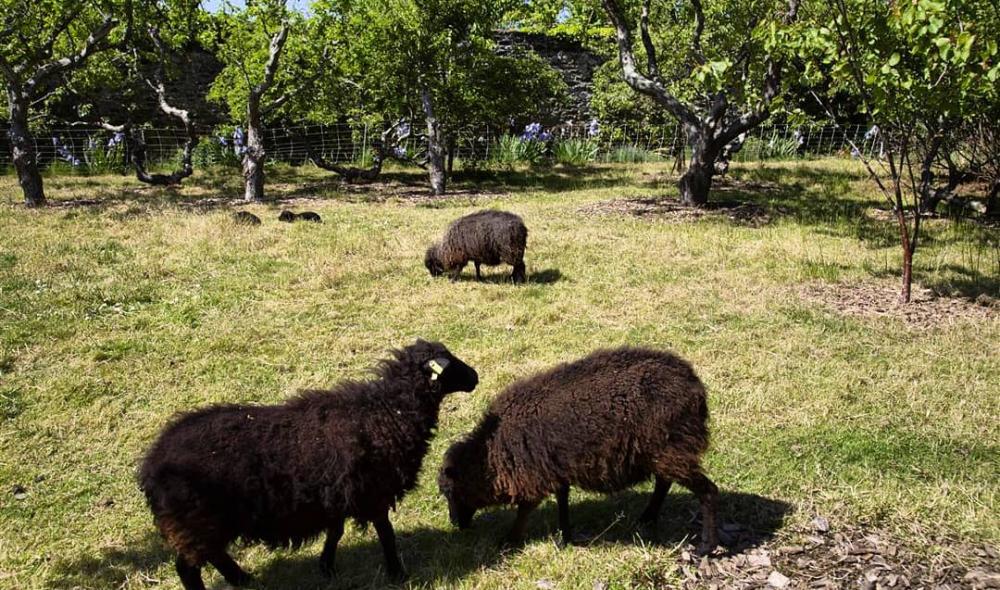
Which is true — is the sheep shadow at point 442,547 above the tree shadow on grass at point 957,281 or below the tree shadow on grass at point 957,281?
below

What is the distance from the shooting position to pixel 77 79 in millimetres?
17969

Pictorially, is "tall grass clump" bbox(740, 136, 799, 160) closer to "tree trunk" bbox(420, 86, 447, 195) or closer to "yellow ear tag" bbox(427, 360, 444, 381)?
"tree trunk" bbox(420, 86, 447, 195)

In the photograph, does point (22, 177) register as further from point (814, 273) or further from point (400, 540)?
point (814, 273)

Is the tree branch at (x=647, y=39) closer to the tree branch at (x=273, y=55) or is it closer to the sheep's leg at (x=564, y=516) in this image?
the tree branch at (x=273, y=55)

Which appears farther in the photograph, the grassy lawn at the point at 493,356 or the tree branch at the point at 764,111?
the tree branch at the point at 764,111

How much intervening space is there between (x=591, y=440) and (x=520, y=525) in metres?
0.81

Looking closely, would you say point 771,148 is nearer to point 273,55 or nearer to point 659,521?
point 273,55

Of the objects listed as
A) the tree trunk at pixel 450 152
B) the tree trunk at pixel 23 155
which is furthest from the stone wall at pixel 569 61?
the tree trunk at pixel 23 155

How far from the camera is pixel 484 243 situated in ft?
31.2

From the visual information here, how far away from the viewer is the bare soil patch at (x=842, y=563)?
3852 mm

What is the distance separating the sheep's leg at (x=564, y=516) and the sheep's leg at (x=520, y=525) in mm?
166

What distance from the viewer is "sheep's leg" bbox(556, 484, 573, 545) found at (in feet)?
14.4

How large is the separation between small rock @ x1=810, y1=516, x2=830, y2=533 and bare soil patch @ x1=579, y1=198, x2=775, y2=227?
9.51 m

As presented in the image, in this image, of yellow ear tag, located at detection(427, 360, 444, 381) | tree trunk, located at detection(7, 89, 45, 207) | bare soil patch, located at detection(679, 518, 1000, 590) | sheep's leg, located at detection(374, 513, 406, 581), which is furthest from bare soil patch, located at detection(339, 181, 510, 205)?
bare soil patch, located at detection(679, 518, 1000, 590)
